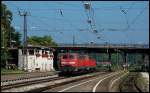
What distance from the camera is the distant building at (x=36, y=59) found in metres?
99.5

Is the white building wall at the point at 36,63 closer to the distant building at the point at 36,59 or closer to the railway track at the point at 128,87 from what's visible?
the distant building at the point at 36,59

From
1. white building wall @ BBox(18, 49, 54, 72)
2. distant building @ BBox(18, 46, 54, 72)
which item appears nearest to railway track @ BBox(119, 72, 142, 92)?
white building wall @ BBox(18, 49, 54, 72)

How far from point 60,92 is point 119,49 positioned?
99.4 meters

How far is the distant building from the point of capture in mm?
99506

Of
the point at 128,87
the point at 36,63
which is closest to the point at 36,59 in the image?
the point at 36,63

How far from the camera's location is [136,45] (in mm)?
124000

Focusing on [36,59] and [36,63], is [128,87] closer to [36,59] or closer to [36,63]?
[36,59]

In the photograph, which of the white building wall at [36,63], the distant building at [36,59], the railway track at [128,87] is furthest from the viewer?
the white building wall at [36,63]

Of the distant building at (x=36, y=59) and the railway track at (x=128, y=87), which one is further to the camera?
the distant building at (x=36, y=59)

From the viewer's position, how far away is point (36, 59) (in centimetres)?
10256

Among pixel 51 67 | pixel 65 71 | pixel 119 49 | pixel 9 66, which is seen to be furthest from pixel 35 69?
pixel 65 71

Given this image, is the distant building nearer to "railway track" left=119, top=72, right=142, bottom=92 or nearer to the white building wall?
the white building wall

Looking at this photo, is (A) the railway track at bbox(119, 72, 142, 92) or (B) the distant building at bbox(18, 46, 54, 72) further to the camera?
(B) the distant building at bbox(18, 46, 54, 72)

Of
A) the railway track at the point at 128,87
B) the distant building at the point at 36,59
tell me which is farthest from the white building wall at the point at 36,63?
the railway track at the point at 128,87
